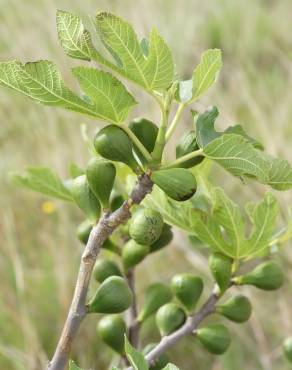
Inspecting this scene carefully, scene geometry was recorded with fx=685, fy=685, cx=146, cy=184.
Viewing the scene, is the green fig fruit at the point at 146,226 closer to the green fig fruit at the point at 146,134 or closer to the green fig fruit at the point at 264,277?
the green fig fruit at the point at 146,134

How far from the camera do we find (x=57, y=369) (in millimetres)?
714

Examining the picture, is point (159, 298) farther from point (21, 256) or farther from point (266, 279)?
point (21, 256)

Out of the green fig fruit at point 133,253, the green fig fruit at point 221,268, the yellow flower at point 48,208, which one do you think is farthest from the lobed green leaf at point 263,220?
the yellow flower at point 48,208

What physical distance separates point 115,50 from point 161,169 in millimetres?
131

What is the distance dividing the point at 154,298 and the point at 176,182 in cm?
37

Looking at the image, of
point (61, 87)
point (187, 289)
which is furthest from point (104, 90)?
point (187, 289)

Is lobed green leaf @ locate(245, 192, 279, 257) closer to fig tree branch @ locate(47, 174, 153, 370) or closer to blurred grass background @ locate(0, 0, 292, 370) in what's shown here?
fig tree branch @ locate(47, 174, 153, 370)

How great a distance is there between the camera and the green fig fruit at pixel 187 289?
35.7 inches

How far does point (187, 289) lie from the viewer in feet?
2.98

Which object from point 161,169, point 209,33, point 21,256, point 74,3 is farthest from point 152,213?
point 209,33

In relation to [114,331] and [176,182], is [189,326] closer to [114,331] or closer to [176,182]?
[114,331]

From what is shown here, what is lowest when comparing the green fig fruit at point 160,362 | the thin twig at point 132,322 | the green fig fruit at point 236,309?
the green fig fruit at point 160,362

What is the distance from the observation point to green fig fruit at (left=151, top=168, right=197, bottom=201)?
2.21 ft

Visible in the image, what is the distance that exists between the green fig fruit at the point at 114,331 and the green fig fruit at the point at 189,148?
0.28m
